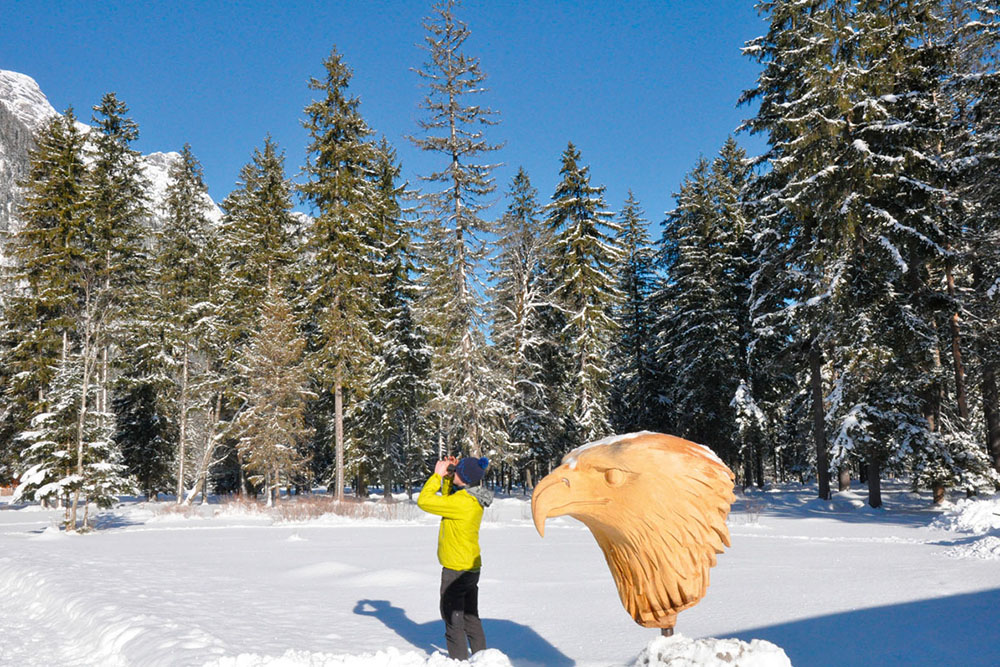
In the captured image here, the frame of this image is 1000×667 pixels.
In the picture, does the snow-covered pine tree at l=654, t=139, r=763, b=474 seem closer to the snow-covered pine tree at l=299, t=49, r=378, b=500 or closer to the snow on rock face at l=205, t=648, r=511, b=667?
the snow-covered pine tree at l=299, t=49, r=378, b=500

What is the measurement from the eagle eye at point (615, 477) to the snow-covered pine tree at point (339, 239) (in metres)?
19.5

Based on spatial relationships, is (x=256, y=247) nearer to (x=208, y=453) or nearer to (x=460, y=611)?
(x=208, y=453)

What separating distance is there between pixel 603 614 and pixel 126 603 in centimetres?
569

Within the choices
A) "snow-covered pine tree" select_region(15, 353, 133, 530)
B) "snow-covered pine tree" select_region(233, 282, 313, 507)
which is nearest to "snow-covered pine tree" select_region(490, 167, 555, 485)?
"snow-covered pine tree" select_region(233, 282, 313, 507)

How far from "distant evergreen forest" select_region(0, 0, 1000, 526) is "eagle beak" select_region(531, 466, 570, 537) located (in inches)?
591

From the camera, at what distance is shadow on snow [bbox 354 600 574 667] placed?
5.17 meters

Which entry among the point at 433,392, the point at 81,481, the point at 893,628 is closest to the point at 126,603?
the point at 893,628

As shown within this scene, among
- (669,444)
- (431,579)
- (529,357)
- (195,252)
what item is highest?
(195,252)

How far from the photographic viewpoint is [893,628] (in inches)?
203

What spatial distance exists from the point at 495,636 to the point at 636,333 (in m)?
24.3

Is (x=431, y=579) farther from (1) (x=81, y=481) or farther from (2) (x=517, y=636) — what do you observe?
(1) (x=81, y=481)

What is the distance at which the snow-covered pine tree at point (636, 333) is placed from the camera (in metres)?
28.3

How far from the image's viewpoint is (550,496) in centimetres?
293

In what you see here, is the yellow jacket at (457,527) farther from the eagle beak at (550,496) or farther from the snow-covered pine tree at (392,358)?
the snow-covered pine tree at (392,358)
